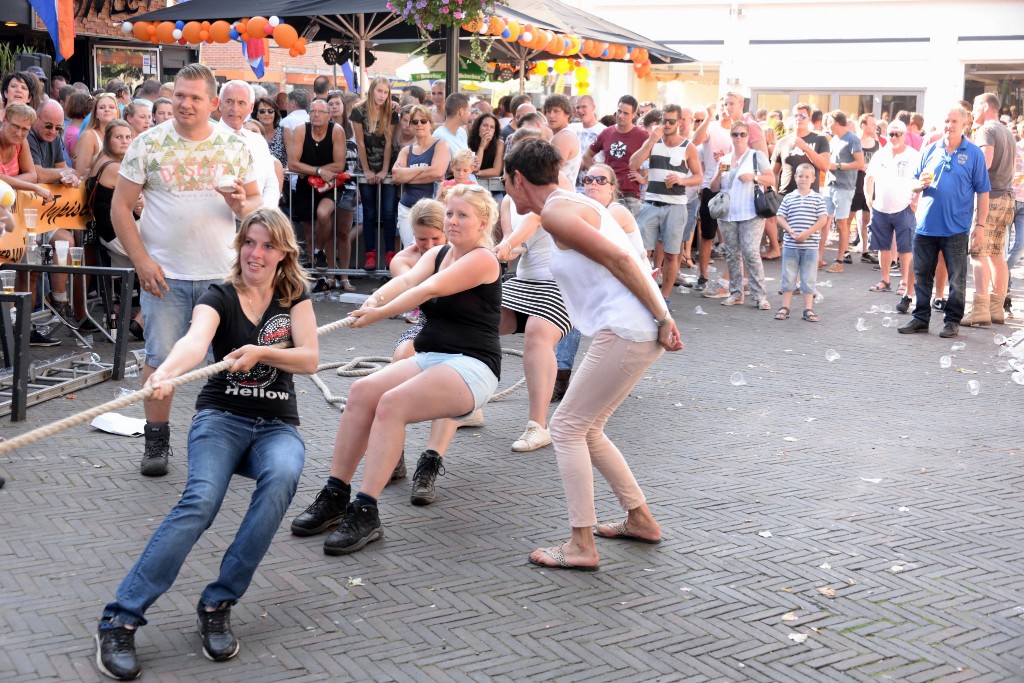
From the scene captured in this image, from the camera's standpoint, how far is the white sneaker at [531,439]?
6.52 m

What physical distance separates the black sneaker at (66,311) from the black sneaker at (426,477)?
4.83 meters

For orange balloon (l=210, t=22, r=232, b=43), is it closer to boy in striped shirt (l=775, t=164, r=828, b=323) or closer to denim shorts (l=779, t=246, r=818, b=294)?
boy in striped shirt (l=775, t=164, r=828, b=323)

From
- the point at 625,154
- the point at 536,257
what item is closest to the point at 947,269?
the point at 625,154

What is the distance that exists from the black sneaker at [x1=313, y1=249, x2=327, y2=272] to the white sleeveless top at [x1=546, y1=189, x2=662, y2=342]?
7763 millimetres

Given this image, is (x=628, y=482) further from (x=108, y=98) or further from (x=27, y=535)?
(x=108, y=98)

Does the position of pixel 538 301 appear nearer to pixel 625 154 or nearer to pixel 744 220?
pixel 625 154

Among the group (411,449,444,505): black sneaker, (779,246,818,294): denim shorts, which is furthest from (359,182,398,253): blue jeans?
(411,449,444,505): black sneaker

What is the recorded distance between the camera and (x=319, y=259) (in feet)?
40.8

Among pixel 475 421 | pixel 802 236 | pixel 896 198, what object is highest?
pixel 896 198

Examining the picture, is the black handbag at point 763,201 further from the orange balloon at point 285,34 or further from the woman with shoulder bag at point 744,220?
the orange balloon at point 285,34

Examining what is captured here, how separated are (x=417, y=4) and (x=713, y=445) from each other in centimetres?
710

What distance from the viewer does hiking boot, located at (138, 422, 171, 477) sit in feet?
18.9

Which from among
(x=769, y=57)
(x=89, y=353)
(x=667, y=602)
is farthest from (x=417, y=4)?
(x=769, y=57)

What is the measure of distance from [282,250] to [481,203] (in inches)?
48.4
